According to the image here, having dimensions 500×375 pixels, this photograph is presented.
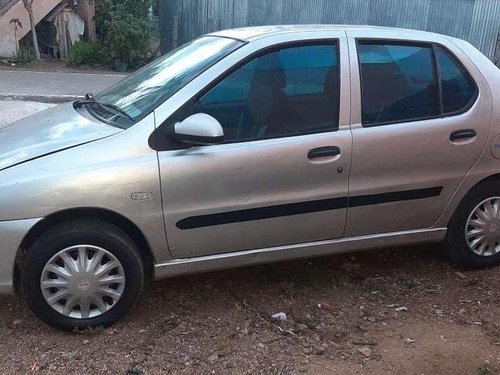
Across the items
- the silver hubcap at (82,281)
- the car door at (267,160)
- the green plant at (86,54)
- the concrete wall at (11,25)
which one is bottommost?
the green plant at (86,54)

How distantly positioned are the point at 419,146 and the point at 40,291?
238 cm

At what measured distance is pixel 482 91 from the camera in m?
3.89

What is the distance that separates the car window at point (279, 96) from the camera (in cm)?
339

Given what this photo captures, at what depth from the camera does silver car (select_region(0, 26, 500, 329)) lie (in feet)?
10.3

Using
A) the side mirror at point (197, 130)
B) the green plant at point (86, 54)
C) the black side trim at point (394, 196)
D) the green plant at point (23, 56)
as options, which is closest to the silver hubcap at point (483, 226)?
the black side trim at point (394, 196)

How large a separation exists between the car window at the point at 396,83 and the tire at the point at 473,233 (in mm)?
660

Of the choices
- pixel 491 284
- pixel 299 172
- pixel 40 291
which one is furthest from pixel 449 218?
pixel 40 291

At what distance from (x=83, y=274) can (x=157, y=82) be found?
126 centimetres

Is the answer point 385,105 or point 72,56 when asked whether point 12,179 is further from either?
point 72,56

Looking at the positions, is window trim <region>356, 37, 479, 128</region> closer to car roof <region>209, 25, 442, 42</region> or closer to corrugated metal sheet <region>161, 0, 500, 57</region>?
car roof <region>209, 25, 442, 42</region>

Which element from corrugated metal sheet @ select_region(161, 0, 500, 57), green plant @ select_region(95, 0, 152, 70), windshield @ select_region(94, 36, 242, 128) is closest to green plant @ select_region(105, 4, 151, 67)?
green plant @ select_region(95, 0, 152, 70)

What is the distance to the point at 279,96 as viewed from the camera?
3.49 m

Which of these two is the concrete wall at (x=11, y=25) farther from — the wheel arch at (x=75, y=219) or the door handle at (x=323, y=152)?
the door handle at (x=323, y=152)

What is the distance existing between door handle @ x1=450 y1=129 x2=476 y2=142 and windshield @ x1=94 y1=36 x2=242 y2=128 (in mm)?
1481
